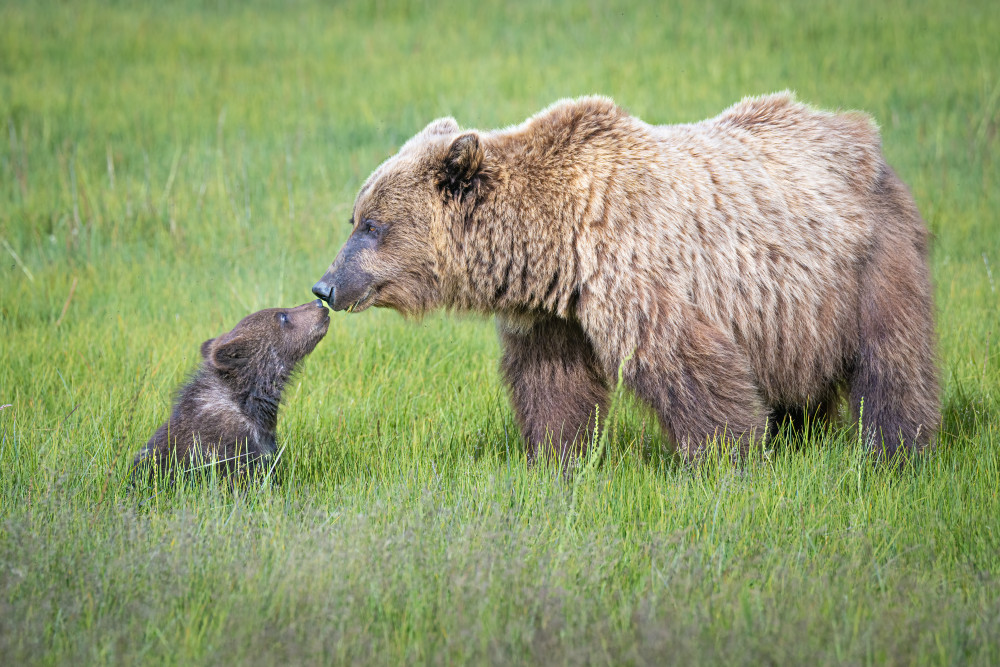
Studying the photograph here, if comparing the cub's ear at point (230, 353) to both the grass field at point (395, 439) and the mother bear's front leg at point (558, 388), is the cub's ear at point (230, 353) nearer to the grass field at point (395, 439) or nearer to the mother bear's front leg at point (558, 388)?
the grass field at point (395, 439)

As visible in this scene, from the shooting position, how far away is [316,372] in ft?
21.5

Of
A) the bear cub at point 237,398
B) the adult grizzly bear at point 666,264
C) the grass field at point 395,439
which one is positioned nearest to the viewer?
the grass field at point 395,439

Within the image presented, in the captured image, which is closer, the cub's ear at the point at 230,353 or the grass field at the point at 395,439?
the grass field at the point at 395,439

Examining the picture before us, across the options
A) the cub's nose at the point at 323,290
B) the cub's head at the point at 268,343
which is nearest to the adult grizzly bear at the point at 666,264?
the cub's nose at the point at 323,290

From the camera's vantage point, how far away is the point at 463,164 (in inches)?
190

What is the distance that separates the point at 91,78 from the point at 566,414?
419 inches

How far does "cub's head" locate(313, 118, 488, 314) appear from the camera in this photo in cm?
491

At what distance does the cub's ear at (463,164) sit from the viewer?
15.6 feet

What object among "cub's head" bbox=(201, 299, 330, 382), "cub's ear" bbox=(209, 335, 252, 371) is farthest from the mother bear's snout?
"cub's ear" bbox=(209, 335, 252, 371)

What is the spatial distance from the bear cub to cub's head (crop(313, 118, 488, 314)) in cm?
42

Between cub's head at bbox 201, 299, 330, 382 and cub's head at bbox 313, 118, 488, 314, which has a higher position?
cub's head at bbox 313, 118, 488, 314

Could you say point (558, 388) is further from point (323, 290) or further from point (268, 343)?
point (268, 343)

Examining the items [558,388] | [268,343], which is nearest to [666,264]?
[558,388]

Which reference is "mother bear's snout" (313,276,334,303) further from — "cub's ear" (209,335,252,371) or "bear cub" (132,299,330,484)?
"cub's ear" (209,335,252,371)
